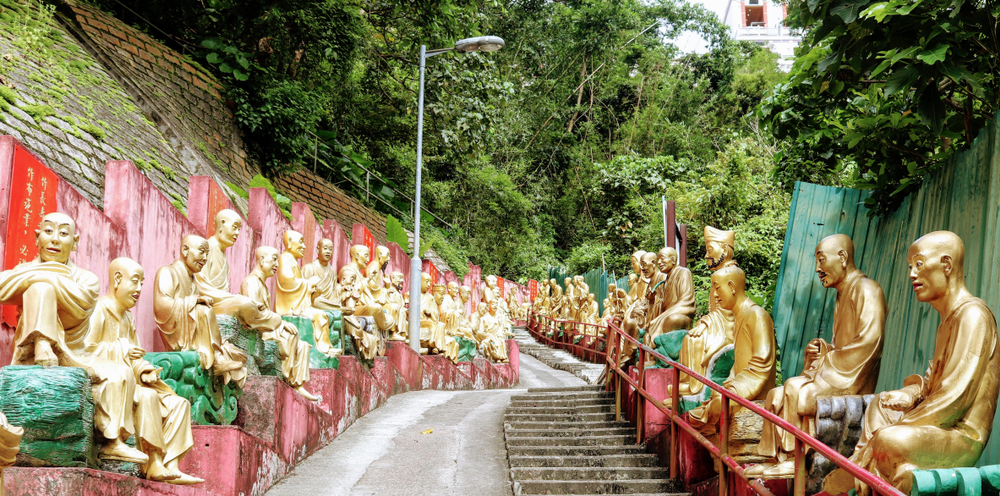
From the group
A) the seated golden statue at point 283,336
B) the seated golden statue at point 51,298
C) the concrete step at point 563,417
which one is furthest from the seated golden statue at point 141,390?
the concrete step at point 563,417

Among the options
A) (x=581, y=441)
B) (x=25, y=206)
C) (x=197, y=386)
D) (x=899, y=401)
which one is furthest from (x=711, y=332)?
(x=25, y=206)

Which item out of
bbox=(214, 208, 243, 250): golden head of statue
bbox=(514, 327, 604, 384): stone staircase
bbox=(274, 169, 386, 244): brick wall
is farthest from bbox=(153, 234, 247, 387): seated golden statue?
bbox=(274, 169, 386, 244): brick wall

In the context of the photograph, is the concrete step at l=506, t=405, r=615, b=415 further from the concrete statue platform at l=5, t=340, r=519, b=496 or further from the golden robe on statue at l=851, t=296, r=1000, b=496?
the golden robe on statue at l=851, t=296, r=1000, b=496

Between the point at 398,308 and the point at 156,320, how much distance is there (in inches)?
319

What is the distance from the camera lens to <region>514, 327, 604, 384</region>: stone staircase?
1901cm

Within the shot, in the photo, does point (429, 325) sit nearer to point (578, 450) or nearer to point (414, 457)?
point (414, 457)

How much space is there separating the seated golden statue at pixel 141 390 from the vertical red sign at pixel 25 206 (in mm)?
674

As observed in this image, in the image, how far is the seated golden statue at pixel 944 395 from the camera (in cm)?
388

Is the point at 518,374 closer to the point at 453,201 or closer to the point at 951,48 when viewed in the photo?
the point at 453,201

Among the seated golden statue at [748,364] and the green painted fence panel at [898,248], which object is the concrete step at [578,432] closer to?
the green painted fence panel at [898,248]

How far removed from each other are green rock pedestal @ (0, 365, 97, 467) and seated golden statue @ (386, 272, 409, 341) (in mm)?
9734

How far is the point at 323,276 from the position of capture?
467 inches

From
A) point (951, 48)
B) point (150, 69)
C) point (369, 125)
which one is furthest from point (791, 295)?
point (369, 125)

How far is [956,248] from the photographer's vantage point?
170 inches
